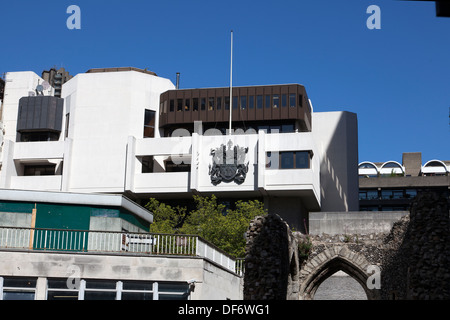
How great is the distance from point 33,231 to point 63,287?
9.80 ft

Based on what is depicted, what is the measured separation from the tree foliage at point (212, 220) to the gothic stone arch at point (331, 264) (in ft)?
41.6

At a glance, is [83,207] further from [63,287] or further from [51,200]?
[63,287]

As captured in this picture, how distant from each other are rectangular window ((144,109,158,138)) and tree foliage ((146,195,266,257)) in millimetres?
8016

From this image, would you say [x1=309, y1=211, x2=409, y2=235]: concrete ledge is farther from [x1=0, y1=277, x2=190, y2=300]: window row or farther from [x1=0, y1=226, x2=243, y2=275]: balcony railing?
[x1=0, y1=277, x2=190, y2=300]: window row

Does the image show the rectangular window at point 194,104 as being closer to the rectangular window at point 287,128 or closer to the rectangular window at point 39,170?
the rectangular window at point 287,128

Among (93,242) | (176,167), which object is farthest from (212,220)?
(93,242)

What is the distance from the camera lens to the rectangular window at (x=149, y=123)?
3118 inches

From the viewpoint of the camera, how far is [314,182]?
238 ft

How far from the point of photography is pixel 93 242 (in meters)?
33.1

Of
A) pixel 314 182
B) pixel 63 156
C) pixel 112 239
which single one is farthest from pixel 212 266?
pixel 63 156

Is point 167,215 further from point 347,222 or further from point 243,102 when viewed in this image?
point 347,222

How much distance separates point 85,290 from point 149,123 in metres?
48.6

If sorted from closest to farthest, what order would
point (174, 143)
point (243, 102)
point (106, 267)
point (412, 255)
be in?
1. point (412, 255)
2. point (106, 267)
3. point (174, 143)
4. point (243, 102)

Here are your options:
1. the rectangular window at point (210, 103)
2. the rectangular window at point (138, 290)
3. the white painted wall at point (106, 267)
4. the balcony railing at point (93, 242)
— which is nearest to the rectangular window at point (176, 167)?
the rectangular window at point (210, 103)
